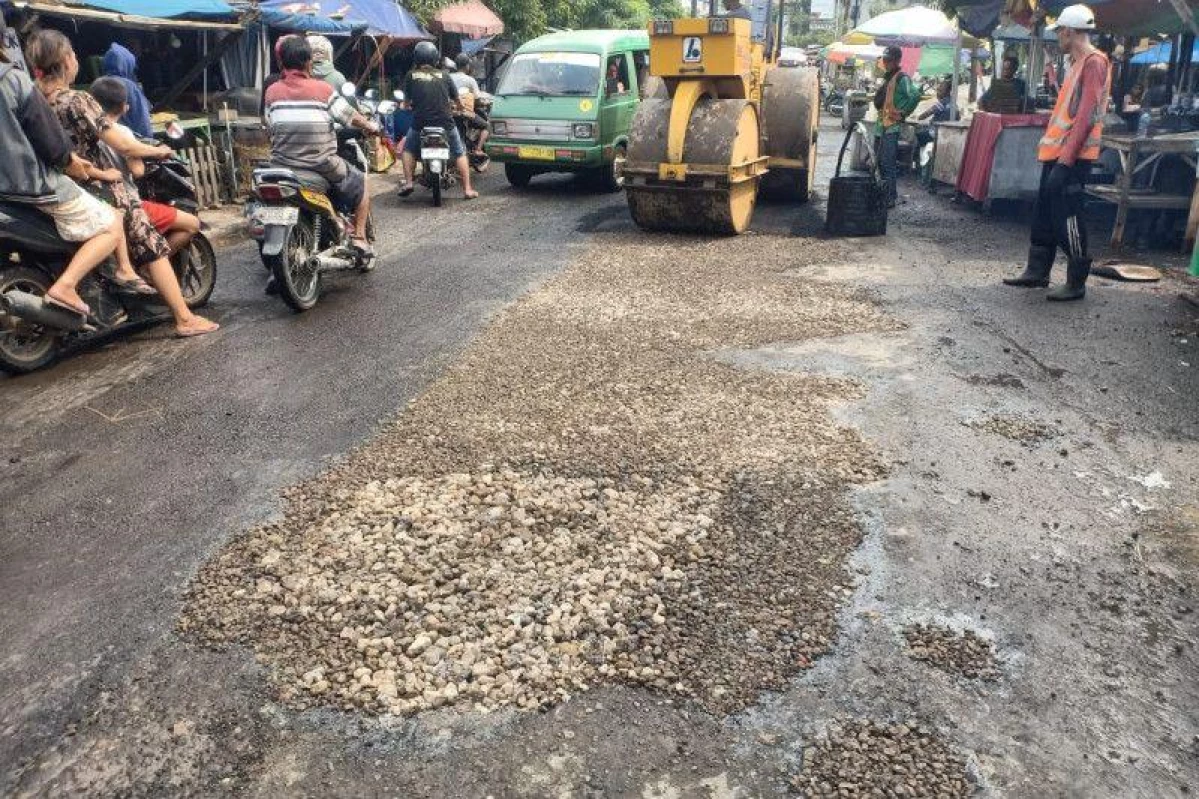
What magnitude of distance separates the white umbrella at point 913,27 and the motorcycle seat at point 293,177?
15273mm

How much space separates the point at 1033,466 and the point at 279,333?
484cm

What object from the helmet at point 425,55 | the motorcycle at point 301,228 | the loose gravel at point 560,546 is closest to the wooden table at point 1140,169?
the loose gravel at point 560,546

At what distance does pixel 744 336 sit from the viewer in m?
6.05

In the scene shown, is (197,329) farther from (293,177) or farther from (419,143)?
(419,143)

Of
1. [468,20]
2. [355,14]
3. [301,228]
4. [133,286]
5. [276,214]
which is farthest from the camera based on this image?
[468,20]

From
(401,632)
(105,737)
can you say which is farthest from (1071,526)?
(105,737)

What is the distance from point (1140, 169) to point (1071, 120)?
10.5ft

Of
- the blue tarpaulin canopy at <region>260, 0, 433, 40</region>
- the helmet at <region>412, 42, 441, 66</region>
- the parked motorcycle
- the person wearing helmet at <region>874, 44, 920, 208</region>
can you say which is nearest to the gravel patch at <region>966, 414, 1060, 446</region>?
the parked motorcycle

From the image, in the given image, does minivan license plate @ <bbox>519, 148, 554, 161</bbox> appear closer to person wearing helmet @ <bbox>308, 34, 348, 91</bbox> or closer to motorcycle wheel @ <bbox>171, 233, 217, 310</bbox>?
person wearing helmet @ <bbox>308, 34, 348, 91</bbox>

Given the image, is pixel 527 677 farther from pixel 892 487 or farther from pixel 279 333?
pixel 279 333

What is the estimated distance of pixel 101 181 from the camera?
559cm

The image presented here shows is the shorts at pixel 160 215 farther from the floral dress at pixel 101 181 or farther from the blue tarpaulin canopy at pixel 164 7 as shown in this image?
the blue tarpaulin canopy at pixel 164 7

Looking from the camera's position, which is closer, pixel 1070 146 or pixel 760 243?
pixel 1070 146

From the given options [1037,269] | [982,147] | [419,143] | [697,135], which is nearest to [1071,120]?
[1037,269]
